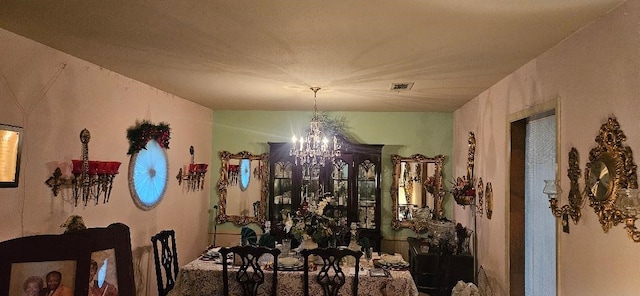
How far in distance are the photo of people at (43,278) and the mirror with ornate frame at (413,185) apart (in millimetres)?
4085

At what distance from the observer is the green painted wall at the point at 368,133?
5.59m

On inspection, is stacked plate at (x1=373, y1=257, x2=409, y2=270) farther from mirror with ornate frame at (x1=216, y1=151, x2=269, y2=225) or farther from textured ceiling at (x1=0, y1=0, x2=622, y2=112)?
mirror with ornate frame at (x1=216, y1=151, x2=269, y2=225)

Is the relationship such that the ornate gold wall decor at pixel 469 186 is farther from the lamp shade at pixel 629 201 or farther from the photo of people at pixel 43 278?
the photo of people at pixel 43 278

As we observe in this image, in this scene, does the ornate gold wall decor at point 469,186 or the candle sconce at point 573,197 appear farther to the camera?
the ornate gold wall decor at point 469,186

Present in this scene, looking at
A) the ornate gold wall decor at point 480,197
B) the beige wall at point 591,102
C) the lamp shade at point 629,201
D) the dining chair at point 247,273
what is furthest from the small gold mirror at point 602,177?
the dining chair at point 247,273

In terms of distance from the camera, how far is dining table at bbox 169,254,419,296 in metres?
3.40

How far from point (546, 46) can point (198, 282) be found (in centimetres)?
312

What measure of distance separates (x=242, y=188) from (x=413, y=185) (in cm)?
230

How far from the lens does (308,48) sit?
8.72ft

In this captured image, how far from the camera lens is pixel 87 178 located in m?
3.18

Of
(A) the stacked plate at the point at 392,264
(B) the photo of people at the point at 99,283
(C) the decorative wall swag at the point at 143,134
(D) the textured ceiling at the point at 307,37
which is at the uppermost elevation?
(D) the textured ceiling at the point at 307,37

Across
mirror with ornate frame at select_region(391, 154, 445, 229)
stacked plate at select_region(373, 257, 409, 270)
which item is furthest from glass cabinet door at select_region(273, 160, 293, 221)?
stacked plate at select_region(373, 257, 409, 270)

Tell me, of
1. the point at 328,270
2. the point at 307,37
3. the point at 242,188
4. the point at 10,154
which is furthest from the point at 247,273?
the point at 242,188

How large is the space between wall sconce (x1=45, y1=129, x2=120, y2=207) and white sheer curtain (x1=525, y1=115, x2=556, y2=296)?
10.4ft
